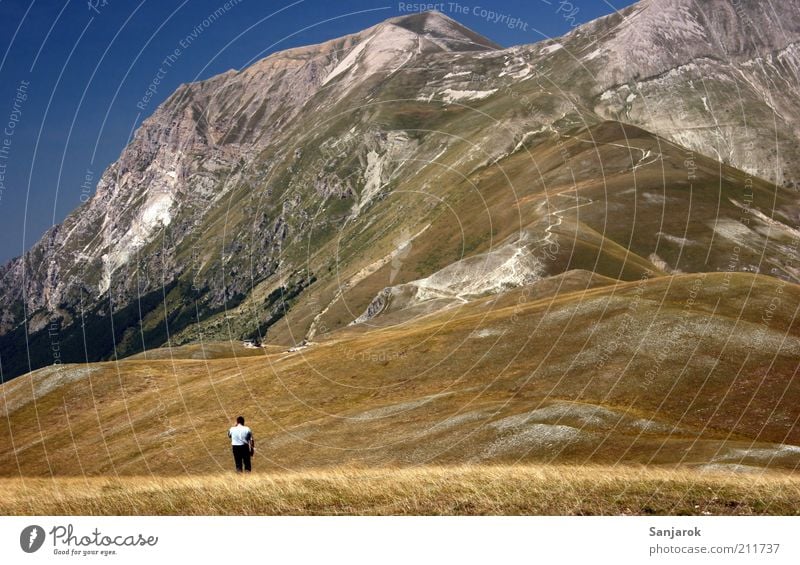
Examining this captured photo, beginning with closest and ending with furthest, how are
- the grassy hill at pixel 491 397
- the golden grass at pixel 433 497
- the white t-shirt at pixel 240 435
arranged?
1. the golden grass at pixel 433 497
2. the white t-shirt at pixel 240 435
3. the grassy hill at pixel 491 397

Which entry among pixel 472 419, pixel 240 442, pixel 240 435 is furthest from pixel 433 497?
pixel 472 419

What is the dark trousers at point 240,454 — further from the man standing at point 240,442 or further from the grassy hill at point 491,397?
the grassy hill at point 491,397

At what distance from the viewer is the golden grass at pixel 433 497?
27.2 metres

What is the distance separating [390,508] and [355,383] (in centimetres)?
7644

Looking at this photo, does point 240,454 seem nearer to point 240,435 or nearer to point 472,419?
point 240,435

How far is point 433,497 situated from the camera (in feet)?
92.5

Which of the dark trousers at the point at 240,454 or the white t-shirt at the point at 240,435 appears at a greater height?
the white t-shirt at the point at 240,435

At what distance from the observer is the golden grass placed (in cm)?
2717

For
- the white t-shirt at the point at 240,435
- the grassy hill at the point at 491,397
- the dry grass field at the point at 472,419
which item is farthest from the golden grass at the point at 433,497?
the grassy hill at the point at 491,397

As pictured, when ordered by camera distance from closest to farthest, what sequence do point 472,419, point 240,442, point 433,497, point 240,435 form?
point 433,497 → point 240,435 → point 240,442 → point 472,419

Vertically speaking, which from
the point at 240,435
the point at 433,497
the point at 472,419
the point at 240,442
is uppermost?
the point at 240,435

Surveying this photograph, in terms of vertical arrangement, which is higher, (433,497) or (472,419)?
(433,497)

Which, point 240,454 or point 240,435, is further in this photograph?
point 240,454
